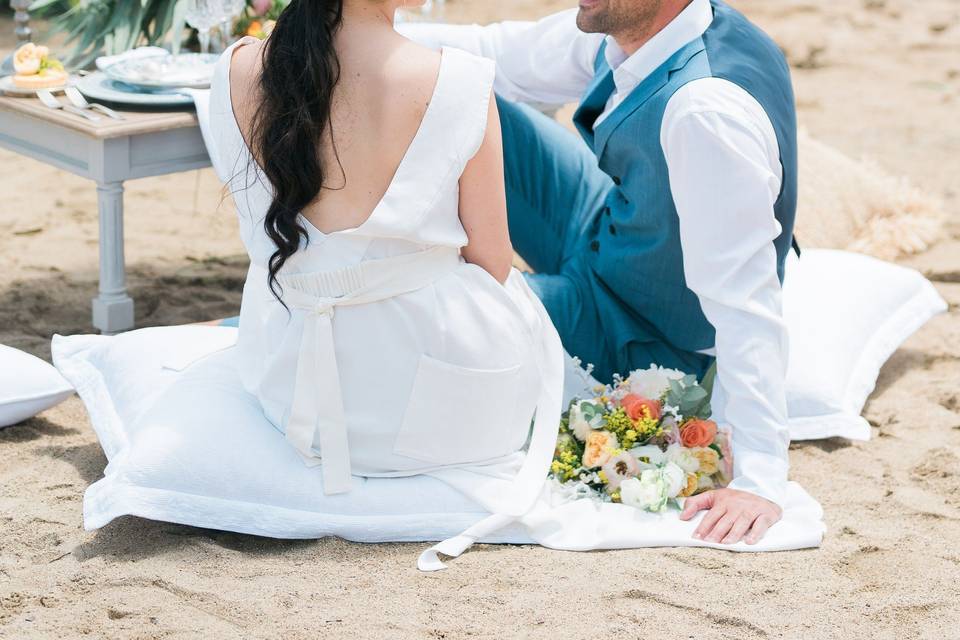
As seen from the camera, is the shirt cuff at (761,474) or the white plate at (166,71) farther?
the white plate at (166,71)

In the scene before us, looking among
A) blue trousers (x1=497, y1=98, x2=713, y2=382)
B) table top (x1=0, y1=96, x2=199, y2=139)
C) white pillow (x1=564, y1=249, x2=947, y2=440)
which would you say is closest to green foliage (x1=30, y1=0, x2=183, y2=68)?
table top (x1=0, y1=96, x2=199, y2=139)

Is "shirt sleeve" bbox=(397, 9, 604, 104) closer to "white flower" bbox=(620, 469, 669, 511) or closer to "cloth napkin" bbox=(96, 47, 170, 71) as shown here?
"cloth napkin" bbox=(96, 47, 170, 71)

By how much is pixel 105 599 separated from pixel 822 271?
1.99 metres

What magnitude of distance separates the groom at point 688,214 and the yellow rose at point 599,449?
18cm

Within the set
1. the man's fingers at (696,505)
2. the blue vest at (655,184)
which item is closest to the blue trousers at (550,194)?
the blue vest at (655,184)

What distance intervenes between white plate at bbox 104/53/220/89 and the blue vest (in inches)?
39.7

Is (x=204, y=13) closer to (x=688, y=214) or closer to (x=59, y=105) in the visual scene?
(x=59, y=105)

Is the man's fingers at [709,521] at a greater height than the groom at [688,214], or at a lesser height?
lesser

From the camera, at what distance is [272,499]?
226cm

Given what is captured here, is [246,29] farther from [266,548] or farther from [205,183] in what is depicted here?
[266,548]

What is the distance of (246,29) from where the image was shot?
11.8 feet

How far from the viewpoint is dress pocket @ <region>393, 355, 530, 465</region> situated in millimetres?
2256

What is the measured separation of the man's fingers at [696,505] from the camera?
2.36 metres

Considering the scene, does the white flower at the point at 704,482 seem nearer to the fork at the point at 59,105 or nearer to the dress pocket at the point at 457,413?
the dress pocket at the point at 457,413
